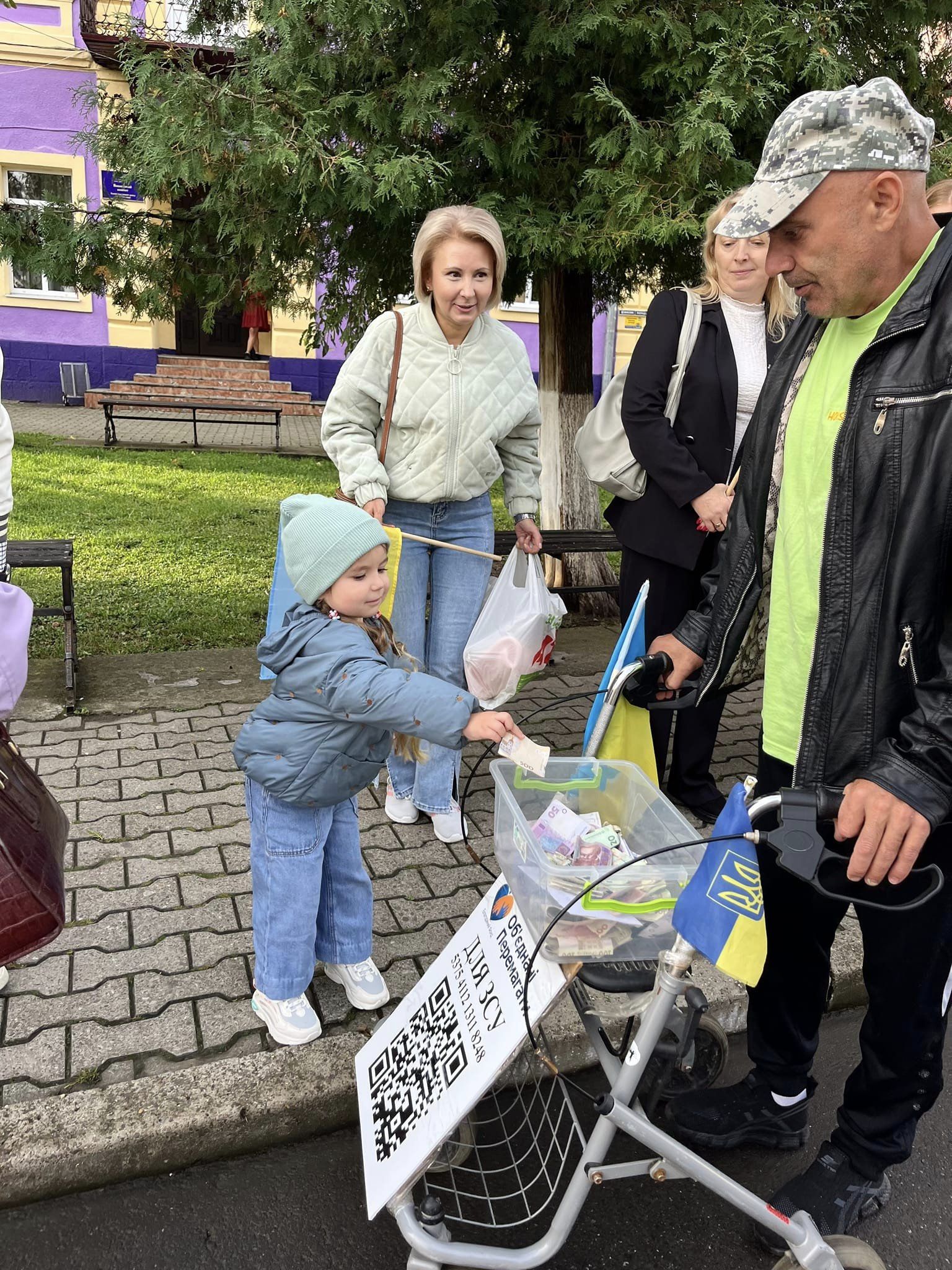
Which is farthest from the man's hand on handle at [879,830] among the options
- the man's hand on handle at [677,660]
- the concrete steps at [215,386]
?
the concrete steps at [215,386]

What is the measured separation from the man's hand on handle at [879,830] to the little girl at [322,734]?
602 mm

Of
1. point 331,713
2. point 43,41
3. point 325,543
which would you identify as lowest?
point 331,713

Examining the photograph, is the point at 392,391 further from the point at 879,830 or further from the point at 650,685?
the point at 879,830

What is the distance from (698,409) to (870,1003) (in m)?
2.12

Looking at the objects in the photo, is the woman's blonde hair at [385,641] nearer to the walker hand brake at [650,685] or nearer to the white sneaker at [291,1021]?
the walker hand brake at [650,685]

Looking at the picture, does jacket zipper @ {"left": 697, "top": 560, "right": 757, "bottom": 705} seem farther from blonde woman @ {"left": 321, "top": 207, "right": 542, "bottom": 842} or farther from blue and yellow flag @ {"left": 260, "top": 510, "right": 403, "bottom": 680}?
blonde woman @ {"left": 321, "top": 207, "right": 542, "bottom": 842}

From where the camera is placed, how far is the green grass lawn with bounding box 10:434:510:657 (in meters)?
6.22

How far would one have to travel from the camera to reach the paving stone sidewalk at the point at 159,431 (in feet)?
46.2

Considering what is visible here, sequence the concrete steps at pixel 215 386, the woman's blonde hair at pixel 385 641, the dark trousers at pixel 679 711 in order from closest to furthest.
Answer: the woman's blonde hair at pixel 385 641, the dark trousers at pixel 679 711, the concrete steps at pixel 215 386

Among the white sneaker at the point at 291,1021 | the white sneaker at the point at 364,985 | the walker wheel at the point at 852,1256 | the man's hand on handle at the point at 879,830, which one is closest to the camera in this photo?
the man's hand on handle at the point at 879,830

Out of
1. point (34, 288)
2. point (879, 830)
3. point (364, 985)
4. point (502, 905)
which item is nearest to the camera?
point (879, 830)

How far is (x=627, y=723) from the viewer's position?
7.37 ft

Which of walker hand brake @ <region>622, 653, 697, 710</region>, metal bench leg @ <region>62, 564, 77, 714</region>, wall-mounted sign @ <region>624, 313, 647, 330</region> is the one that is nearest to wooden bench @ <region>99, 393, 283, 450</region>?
wall-mounted sign @ <region>624, 313, 647, 330</region>

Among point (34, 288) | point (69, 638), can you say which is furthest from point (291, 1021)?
point (34, 288)
